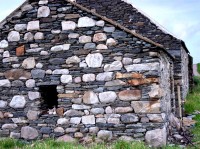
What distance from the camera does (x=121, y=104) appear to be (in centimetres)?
944

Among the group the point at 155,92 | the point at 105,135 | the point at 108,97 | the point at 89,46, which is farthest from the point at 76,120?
the point at 155,92

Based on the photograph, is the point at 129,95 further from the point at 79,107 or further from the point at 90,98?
the point at 79,107

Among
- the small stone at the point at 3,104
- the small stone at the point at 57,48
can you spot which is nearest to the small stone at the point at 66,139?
the small stone at the point at 3,104

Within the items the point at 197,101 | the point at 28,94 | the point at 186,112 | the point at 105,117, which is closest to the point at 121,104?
the point at 105,117

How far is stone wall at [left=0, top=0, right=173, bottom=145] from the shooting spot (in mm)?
9312

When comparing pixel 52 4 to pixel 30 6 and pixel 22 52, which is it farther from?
pixel 22 52

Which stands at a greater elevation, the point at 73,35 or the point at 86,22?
the point at 86,22

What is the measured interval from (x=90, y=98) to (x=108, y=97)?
20.1 inches

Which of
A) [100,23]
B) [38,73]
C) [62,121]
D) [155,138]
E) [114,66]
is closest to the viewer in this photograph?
[155,138]

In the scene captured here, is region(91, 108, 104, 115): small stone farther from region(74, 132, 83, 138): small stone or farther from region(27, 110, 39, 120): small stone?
region(27, 110, 39, 120): small stone

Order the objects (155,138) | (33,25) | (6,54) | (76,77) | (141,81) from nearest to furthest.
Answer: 1. (155,138)
2. (141,81)
3. (76,77)
4. (33,25)
5. (6,54)

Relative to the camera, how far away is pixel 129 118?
9.36 m

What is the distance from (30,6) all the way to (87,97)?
316cm

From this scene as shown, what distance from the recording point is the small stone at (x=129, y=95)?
932 cm
